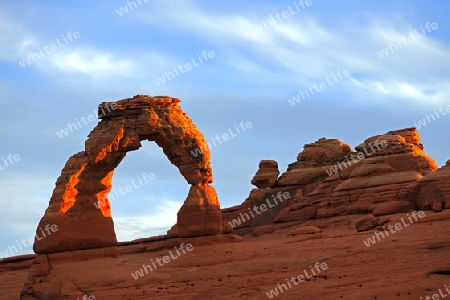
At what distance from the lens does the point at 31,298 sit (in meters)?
28.0

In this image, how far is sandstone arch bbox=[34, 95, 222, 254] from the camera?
95.4 ft

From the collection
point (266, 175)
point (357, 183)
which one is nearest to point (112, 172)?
point (357, 183)

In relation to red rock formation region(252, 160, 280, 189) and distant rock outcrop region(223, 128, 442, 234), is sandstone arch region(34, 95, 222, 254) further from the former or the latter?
red rock formation region(252, 160, 280, 189)

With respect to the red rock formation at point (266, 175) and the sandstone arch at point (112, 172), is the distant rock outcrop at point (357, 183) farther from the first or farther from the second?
the sandstone arch at point (112, 172)

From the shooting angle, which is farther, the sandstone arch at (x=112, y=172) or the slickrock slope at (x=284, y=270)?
the sandstone arch at (x=112, y=172)

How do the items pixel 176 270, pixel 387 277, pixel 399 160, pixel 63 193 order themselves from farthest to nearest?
pixel 399 160, pixel 63 193, pixel 176 270, pixel 387 277

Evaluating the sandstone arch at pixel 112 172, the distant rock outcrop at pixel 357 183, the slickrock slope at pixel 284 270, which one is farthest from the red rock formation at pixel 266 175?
the sandstone arch at pixel 112 172

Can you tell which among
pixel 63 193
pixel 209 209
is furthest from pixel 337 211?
pixel 63 193

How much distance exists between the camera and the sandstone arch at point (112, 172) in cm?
2908

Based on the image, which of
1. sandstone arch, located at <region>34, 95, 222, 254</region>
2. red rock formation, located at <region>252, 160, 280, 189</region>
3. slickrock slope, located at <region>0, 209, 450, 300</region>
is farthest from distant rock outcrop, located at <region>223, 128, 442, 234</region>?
sandstone arch, located at <region>34, 95, 222, 254</region>

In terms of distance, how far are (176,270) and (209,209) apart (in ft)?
17.2

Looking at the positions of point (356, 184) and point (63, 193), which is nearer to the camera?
point (63, 193)

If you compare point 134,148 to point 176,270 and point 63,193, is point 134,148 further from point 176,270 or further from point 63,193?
point 176,270

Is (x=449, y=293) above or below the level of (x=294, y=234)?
below
